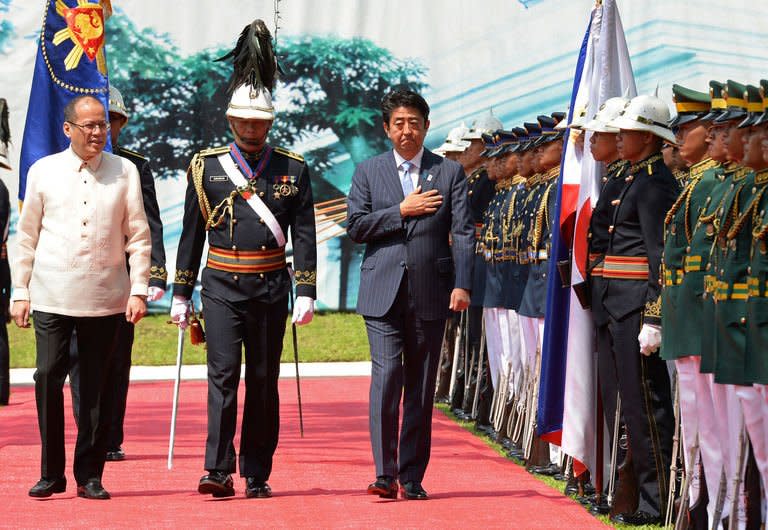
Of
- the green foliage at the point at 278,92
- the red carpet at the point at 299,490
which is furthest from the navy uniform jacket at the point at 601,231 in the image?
the green foliage at the point at 278,92

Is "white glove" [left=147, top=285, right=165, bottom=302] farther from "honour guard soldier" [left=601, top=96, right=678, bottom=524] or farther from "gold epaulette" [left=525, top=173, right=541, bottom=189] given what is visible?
"gold epaulette" [left=525, top=173, right=541, bottom=189]

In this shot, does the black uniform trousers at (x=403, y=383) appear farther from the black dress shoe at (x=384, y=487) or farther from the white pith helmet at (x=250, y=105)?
the white pith helmet at (x=250, y=105)

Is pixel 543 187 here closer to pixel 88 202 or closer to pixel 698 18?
pixel 88 202

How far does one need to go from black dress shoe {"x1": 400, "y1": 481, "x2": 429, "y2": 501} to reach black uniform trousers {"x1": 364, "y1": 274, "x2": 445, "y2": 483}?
0.03 meters

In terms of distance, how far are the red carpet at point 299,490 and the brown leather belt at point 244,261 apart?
122 centimetres

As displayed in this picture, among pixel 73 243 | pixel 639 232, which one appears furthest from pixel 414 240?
pixel 73 243

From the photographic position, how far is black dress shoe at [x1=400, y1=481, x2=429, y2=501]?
823cm

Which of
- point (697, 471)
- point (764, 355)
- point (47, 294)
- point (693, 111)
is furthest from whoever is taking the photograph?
point (47, 294)

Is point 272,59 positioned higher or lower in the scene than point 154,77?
lower

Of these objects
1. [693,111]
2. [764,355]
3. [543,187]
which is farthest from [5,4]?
[764,355]

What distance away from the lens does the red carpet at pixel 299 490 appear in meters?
7.43

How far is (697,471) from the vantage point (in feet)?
22.2

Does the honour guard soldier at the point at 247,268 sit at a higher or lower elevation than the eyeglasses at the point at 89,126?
lower

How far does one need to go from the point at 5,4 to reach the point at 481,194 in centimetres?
1105
